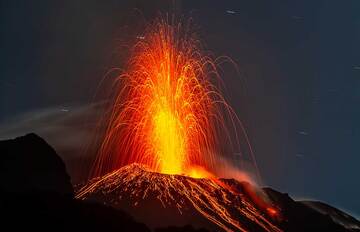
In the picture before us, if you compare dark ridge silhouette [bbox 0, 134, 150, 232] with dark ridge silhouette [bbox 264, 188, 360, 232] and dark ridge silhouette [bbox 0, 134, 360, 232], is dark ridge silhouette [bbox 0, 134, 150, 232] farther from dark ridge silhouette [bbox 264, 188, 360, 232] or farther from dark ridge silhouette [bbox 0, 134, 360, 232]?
dark ridge silhouette [bbox 264, 188, 360, 232]

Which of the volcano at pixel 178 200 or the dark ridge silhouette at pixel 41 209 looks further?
the volcano at pixel 178 200

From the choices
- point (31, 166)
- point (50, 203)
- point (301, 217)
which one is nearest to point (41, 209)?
point (50, 203)

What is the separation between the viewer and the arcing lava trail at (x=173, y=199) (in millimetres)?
72312

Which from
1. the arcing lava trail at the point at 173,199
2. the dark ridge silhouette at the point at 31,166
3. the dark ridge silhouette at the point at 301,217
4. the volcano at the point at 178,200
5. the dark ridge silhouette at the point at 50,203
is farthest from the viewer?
the dark ridge silhouette at the point at 301,217

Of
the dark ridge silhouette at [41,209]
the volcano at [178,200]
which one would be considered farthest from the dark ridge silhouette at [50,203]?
the volcano at [178,200]

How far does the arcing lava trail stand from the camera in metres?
72.3

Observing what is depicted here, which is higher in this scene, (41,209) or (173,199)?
(41,209)

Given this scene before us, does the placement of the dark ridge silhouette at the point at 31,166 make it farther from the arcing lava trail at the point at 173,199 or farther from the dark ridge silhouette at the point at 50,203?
the arcing lava trail at the point at 173,199

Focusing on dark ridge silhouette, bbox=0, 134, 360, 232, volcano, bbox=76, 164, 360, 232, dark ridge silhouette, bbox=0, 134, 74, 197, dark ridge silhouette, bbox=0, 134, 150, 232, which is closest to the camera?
dark ridge silhouette, bbox=0, 134, 150, 232

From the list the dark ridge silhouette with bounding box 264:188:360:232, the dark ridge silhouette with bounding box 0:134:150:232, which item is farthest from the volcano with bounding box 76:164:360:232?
the dark ridge silhouette with bounding box 0:134:150:232

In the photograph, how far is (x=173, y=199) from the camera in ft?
253

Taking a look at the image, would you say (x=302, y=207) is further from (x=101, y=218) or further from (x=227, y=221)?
(x=101, y=218)

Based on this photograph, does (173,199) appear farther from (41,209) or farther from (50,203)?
(41,209)

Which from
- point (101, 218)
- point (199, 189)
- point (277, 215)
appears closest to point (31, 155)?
point (101, 218)
